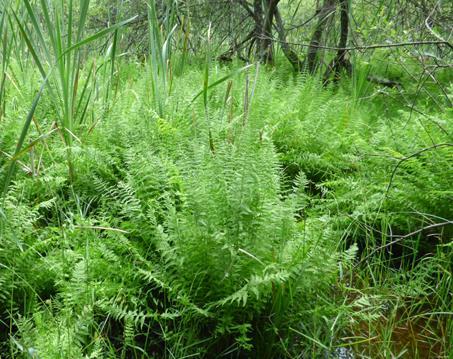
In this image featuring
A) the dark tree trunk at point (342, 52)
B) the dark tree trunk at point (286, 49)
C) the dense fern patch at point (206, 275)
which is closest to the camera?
the dense fern patch at point (206, 275)

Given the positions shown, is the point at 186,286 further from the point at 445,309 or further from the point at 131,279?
the point at 445,309

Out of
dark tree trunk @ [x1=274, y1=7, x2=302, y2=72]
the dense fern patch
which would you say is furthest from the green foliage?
dark tree trunk @ [x1=274, y1=7, x2=302, y2=72]

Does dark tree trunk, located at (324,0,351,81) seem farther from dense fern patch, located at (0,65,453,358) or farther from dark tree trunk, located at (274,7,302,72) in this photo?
dense fern patch, located at (0,65,453,358)

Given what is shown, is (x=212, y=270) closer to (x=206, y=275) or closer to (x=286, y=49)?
(x=206, y=275)

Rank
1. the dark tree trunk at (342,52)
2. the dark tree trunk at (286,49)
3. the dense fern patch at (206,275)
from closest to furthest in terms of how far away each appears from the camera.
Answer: the dense fern patch at (206,275)
the dark tree trunk at (342,52)
the dark tree trunk at (286,49)

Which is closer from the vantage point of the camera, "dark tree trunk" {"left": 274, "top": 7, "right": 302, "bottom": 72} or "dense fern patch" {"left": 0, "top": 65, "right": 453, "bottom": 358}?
"dense fern patch" {"left": 0, "top": 65, "right": 453, "bottom": 358}

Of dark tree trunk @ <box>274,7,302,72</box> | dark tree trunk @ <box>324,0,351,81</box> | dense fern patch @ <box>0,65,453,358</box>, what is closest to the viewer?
dense fern patch @ <box>0,65,453,358</box>

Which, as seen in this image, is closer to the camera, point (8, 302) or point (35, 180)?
point (8, 302)

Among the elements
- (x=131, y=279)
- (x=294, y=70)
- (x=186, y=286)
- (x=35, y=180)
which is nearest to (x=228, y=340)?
(x=186, y=286)

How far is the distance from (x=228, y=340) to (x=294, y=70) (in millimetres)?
4205

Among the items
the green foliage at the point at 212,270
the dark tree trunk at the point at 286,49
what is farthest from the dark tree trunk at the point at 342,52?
the green foliage at the point at 212,270

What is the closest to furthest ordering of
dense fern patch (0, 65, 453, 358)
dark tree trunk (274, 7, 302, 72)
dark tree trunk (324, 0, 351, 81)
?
dense fern patch (0, 65, 453, 358)
dark tree trunk (324, 0, 351, 81)
dark tree trunk (274, 7, 302, 72)

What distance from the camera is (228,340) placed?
1.41 meters

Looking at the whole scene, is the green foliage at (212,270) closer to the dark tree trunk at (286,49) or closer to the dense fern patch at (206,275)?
the dense fern patch at (206,275)
